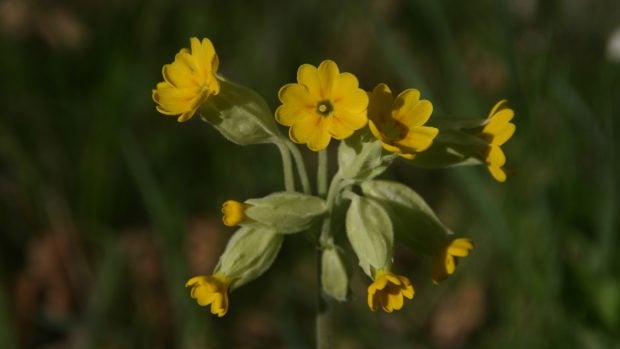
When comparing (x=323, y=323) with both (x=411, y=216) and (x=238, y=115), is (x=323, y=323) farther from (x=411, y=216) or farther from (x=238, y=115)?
(x=238, y=115)

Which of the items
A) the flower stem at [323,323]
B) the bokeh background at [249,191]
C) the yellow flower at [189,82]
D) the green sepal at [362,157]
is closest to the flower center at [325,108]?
the green sepal at [362,157]

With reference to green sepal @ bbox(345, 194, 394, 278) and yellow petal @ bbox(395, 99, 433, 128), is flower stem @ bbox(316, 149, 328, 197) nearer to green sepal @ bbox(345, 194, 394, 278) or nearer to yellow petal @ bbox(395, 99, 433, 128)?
green sepal @ bbox(345, 194, 394, 278)

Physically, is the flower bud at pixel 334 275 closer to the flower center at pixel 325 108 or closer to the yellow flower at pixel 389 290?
the yellow flower at pixel 389 290

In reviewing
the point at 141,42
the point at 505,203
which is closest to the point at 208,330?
the point at 505,203

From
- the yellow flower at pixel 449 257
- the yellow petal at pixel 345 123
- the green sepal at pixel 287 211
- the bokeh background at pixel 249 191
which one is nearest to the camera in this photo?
the yellow petal at pixel 345 123

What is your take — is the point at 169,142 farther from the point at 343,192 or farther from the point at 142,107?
the point at 343,192
